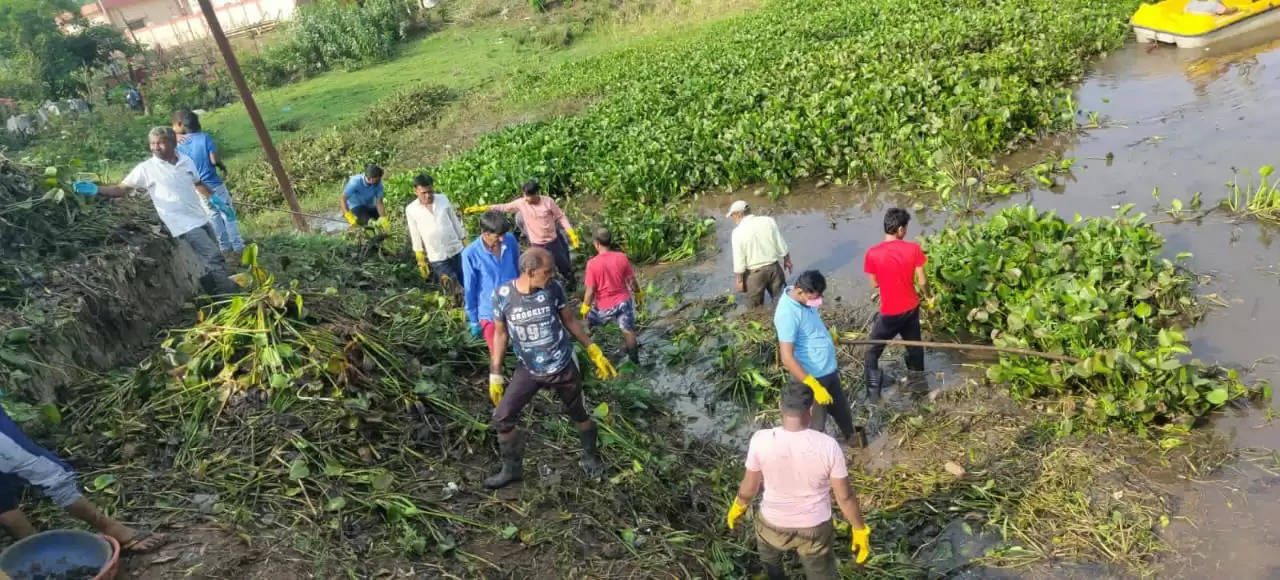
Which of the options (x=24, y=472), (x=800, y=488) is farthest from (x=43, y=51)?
(x=800, y=488)

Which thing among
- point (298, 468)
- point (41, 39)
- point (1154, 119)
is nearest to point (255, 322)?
point (298, 468)

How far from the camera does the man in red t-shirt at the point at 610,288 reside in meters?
6.88

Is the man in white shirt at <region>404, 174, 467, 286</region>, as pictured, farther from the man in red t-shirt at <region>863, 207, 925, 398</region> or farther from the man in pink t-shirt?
the man in pink t-shirt

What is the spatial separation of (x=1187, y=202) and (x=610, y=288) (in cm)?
628

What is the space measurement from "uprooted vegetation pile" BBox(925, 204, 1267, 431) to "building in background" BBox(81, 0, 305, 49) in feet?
119

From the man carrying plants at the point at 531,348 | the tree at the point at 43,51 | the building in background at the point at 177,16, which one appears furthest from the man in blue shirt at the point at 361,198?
the building in background at the point at 177,16

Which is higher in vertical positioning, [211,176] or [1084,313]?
[211,176]

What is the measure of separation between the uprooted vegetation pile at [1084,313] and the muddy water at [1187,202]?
382mm

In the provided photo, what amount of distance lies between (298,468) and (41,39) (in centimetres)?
2661

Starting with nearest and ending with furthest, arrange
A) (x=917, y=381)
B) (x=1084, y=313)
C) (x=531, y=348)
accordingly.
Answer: (x=531, y=348) < (x=1084, y=313) < (x=917, y=381)

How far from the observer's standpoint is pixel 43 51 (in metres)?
24.0

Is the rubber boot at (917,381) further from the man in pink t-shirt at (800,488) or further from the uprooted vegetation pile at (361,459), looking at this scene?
the man in pink t-shirt at (800,488)

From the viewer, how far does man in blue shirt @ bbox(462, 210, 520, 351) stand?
5.63 m

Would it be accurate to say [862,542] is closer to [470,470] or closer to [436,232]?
[470,470]
